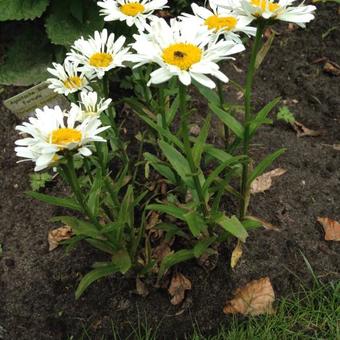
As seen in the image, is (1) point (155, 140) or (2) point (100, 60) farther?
(1) point (155, 140)

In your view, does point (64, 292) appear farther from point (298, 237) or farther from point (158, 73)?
point (158, 73)

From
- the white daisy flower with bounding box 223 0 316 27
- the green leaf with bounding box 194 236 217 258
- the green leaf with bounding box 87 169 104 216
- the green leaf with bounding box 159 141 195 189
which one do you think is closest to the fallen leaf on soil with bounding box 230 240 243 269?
the green leaf with bounding box 194 236 217 258

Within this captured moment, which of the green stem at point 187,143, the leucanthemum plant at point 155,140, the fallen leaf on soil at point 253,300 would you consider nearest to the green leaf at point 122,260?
the leucanthemum plant at point 155,140

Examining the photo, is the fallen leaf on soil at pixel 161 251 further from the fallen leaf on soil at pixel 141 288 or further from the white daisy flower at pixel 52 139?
the white daisy flower at pixel 52 139

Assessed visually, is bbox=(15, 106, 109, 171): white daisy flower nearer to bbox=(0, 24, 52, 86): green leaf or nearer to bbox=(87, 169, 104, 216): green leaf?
bbox=(87, 169, 104, 216): green leaf

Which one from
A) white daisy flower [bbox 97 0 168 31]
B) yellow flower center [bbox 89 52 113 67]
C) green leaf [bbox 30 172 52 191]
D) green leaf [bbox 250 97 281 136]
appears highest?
white daisy flower [bbox 97 0 168 31]

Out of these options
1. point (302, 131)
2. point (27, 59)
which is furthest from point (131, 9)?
point (27, 59)

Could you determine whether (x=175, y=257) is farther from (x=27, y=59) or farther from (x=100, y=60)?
(x=27, y=59)
